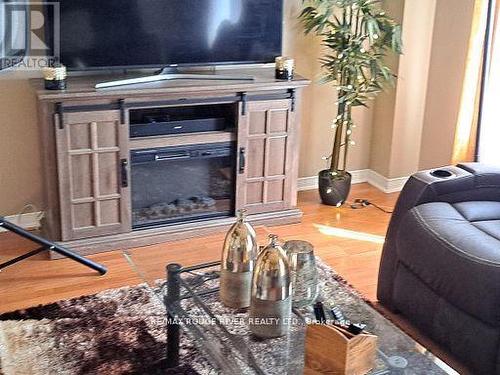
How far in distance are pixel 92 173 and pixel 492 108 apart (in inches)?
83.4

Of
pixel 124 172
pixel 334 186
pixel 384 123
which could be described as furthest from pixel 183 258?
pixel 384 123

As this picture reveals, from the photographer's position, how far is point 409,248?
8.65 feet

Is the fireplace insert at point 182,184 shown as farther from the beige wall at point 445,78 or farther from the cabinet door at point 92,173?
the beige wall at point 445,78

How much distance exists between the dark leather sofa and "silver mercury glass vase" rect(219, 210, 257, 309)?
0.76m

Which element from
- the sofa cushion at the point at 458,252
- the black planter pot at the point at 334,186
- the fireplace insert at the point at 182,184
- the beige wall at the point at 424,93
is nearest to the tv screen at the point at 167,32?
the fireplace insert at the point at 182,184

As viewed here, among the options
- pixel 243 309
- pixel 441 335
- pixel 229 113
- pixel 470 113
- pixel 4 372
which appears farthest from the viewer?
pixel 470 113

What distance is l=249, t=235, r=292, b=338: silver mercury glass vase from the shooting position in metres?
1.97

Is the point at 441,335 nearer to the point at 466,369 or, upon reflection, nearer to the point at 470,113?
the point at 466,369

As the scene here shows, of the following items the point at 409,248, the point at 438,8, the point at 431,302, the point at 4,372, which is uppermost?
the point at 438,8

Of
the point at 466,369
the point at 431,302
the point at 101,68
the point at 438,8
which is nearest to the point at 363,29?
the point at 438,8

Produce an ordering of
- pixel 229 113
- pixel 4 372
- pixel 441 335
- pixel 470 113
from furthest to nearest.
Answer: pixel 470 113 → pixel 229 113 → pixel 441 335 → pixel 4 372

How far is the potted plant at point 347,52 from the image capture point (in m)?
3.62

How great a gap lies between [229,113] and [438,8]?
56.9 inches

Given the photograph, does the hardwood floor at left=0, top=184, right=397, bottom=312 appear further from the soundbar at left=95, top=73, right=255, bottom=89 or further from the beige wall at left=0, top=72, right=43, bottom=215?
the soundbar at left=95, top=73, right=255, bottom=89
